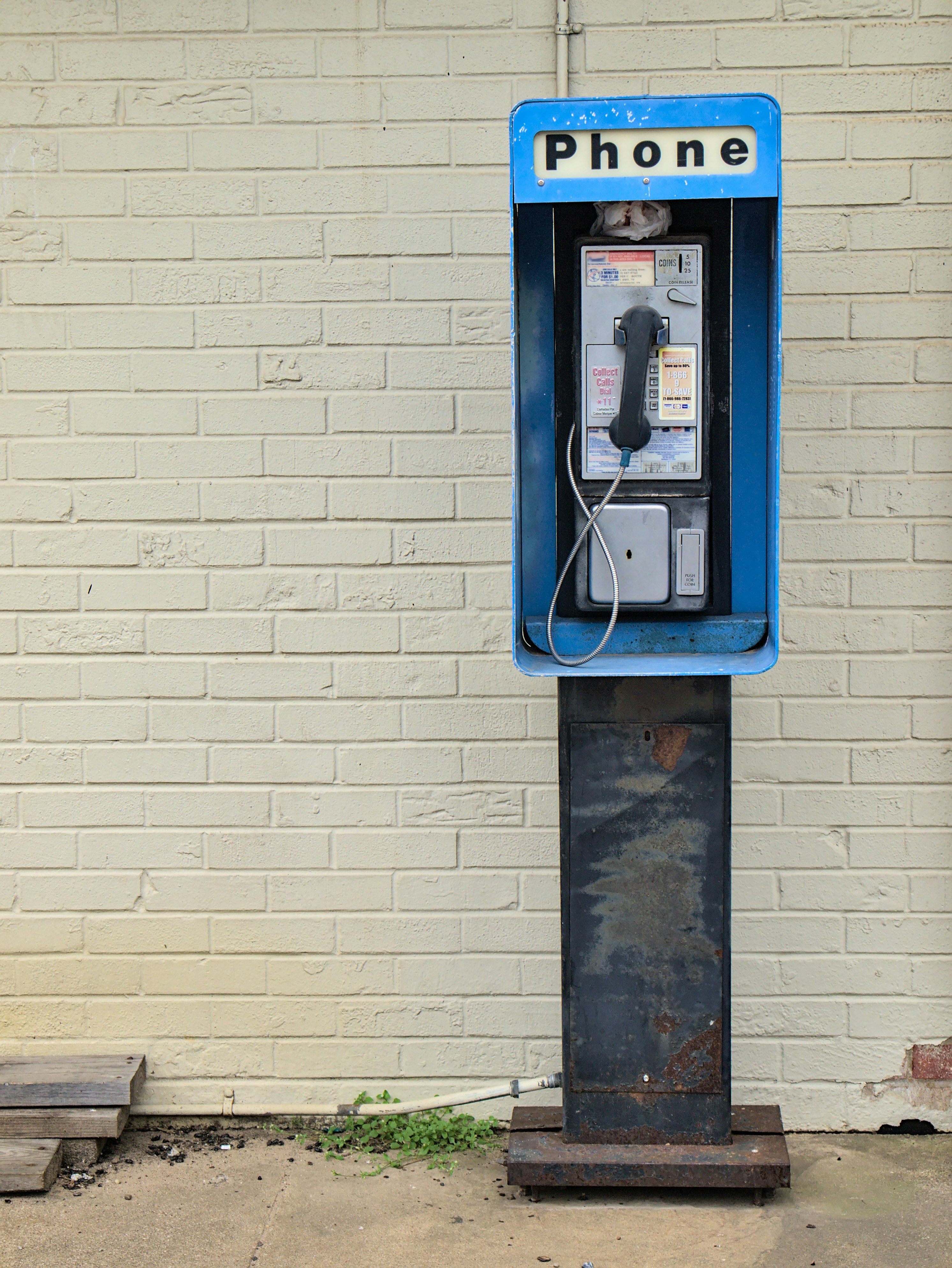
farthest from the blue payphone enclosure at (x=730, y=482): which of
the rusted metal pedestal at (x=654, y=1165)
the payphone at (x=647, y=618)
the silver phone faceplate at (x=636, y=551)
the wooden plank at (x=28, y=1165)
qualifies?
the wooden plank at (x=28, y=1165)

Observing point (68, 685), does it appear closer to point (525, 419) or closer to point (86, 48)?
point (525, 419)

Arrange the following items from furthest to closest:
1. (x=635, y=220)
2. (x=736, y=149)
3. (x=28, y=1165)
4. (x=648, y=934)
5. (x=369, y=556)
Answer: (x=369, y=556) < (x=28, y=1165) < (x=648, y=934) < (x=635, y=220) < (x=736, y=149)

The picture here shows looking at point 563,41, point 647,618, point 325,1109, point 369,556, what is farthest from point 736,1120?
point 563,41

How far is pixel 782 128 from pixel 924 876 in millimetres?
1839

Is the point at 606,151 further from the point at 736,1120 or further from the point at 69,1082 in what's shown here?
the point at 69,1082

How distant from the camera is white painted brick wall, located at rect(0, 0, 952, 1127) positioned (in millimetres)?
2840

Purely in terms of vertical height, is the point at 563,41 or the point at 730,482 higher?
the point at 563,41

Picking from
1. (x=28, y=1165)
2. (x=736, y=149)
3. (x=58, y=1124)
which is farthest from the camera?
(x=58, y=1124)

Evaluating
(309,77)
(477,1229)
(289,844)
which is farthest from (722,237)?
(477,1229)

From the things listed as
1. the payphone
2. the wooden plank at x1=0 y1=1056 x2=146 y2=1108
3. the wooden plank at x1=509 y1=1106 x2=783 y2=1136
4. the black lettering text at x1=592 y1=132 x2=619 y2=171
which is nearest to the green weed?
the wooden plank at x1=509 y1=1106 x2=783 y2=1136

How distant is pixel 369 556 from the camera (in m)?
2.94

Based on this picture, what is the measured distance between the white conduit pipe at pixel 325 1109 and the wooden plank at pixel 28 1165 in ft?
0.97

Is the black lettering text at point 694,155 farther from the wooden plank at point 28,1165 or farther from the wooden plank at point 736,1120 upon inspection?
the wooden plank at point 28,1165

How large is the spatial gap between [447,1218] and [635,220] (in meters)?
2.16
